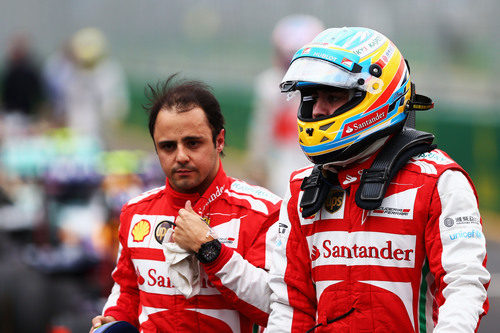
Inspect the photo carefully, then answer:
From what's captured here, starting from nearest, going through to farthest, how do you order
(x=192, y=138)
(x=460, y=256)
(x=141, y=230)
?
(x=460, y=256), (x=192, y=138), (x=141, y=230)

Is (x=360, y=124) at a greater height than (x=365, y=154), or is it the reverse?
(x=360, y=124)

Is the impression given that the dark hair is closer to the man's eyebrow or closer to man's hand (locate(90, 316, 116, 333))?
the man's eyebrow

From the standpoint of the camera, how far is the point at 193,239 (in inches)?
161

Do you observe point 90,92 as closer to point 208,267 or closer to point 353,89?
point 208,267

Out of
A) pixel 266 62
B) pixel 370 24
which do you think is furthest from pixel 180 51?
pixel 370 24

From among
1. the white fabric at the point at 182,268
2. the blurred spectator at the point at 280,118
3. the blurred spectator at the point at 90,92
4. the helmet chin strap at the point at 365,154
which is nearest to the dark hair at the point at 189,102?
the white fabric at the point at 182,268

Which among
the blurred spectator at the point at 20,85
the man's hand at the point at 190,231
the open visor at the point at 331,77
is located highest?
the open visor at the point at 331,77

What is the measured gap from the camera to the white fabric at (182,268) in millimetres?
4156

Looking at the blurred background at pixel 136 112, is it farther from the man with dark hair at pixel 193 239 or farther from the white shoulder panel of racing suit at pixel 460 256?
the white shoulder panel of racing suit at pixel 460 256

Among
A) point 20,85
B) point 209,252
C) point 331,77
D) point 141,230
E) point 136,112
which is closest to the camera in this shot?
point 331,77

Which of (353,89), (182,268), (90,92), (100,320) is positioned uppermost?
(353,89)

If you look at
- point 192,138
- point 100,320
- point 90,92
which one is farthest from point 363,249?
point 90,92

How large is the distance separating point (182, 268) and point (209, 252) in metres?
0.20

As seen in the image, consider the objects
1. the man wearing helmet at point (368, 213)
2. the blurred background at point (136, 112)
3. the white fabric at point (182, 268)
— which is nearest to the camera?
the man wearing helmet at point (368, 213)
